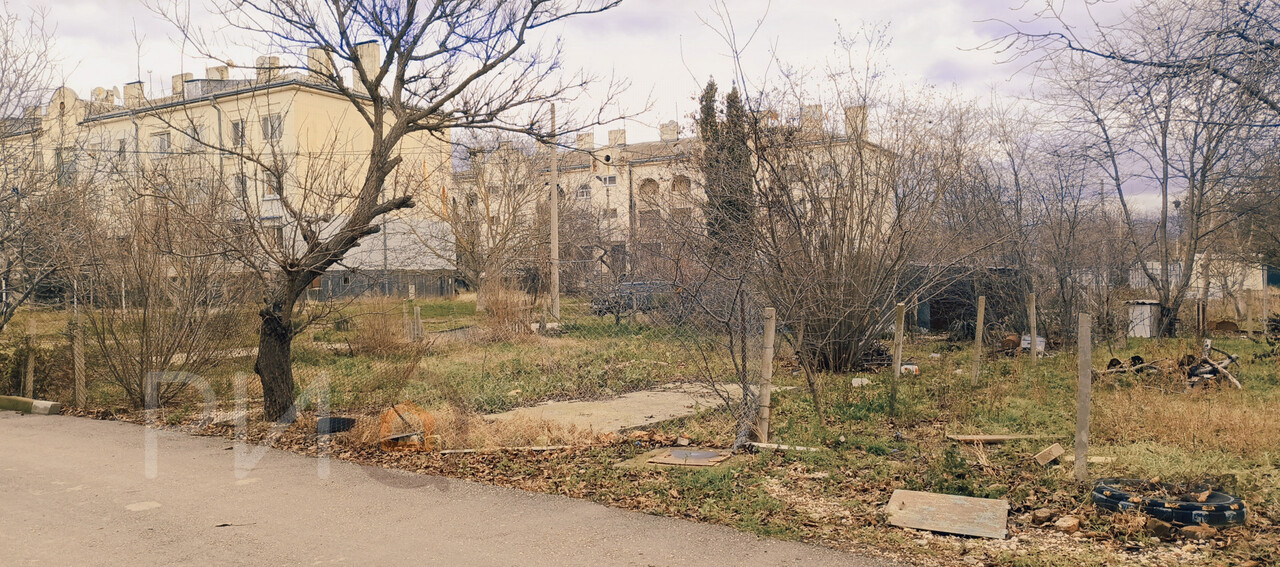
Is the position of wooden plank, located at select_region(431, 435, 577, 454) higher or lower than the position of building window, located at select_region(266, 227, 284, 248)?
lower

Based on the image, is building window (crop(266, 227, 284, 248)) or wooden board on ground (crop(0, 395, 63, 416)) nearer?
building window (crop(266, 227, 284, 248))

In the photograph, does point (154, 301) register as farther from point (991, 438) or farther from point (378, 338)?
point (991, 438)

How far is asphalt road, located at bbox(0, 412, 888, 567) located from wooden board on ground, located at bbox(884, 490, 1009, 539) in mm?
736

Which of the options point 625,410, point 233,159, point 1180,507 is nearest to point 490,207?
point 233,159

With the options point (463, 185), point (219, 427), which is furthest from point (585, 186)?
point (219, 427)

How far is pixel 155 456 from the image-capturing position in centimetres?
897

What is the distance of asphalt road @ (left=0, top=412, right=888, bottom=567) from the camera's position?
552 centimetres

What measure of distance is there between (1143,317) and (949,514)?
17.1 m

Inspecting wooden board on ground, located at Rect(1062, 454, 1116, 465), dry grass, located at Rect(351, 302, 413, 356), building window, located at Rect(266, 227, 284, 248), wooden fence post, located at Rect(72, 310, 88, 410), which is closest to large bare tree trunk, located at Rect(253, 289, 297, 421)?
building window, located at Rect(266, 227, 284, 248)

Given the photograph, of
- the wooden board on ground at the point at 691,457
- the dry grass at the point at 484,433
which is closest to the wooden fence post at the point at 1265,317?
the wooden board on ground at the point at 691,457

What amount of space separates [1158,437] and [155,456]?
9360 mm

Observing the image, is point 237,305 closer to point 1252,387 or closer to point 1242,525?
point 1242,525

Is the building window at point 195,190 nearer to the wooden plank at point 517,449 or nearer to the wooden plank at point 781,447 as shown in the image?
the wooden plank at point 517,449

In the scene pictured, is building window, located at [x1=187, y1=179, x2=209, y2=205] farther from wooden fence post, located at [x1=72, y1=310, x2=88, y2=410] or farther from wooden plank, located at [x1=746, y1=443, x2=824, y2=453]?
wooden plank, located at [x1=746, y1=443, x2=824, y2=453]
